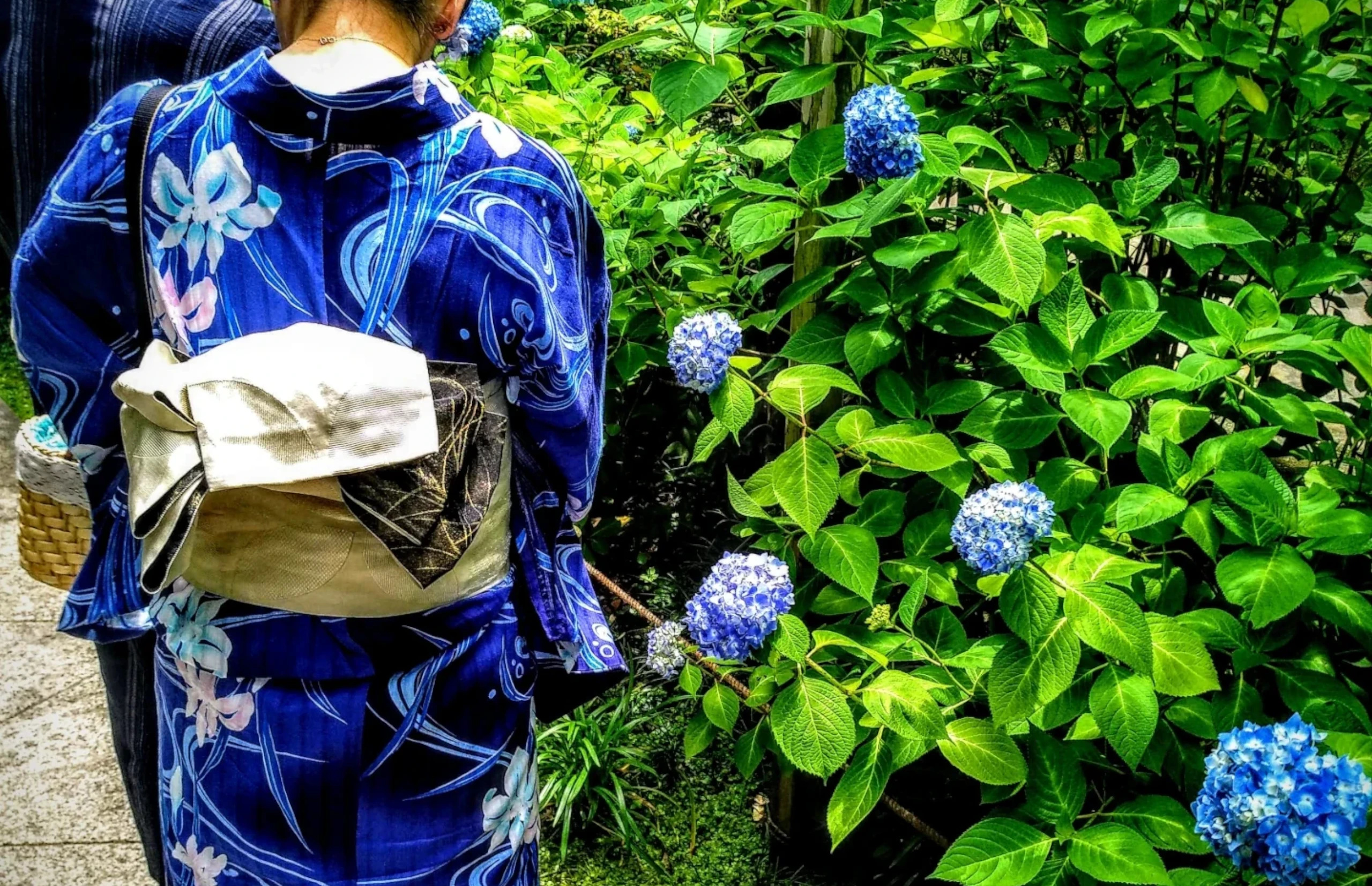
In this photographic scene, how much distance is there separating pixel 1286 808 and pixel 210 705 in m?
Result: 1.27

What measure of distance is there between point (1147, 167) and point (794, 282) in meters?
0.61

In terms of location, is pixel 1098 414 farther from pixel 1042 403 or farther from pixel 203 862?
pixel 203 862

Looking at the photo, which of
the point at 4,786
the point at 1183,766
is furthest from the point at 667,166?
the point at 4,786

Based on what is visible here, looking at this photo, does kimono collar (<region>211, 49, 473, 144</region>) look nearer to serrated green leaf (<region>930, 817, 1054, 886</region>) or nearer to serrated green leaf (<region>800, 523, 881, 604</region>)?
serrated green leaf (<region>800, 523, 881, 604</region>)

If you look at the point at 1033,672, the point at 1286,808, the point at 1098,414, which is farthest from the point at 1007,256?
the point at 1286,808

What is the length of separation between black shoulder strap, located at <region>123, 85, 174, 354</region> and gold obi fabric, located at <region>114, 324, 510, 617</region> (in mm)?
117

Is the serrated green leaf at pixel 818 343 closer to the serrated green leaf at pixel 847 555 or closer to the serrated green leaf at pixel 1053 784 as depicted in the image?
the serrated green leaf at pixel 847 555

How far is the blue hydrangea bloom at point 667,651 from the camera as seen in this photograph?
199 centimetres

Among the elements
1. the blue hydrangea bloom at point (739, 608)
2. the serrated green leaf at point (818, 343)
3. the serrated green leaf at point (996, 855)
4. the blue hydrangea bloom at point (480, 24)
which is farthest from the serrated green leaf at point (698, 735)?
the blue hydrangea bloom at point (480, 24)

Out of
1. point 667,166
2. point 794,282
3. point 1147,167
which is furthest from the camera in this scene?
point 667,166

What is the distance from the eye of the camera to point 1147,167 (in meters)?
1.92

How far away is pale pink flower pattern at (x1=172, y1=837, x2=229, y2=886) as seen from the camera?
1534 mm

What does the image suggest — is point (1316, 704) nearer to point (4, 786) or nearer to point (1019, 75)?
point (1019, 75)

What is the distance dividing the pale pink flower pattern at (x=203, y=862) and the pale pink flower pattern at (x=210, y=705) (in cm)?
16
